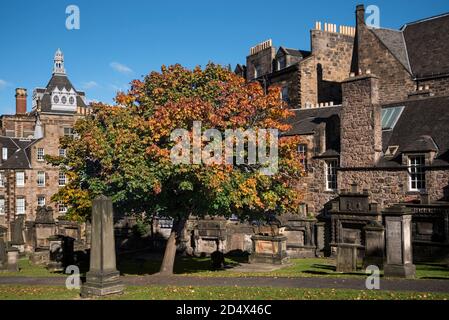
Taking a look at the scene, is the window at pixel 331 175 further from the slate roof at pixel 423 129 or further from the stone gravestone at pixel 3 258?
the stone gravestone at pixel 3 258

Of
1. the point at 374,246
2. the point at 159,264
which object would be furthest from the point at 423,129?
the point at 159,264

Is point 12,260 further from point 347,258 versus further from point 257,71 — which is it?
point 257,71

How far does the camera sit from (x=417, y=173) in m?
28.8

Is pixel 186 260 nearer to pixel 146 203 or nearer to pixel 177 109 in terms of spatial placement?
pixel 146 203

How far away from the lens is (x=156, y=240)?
3775 cm

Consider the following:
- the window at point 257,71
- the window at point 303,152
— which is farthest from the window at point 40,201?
the window at point 303,152

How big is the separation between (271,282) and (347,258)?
14.9 ft

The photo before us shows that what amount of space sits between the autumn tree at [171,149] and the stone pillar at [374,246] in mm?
3921

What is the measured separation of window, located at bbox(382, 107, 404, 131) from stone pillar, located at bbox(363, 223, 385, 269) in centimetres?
1156

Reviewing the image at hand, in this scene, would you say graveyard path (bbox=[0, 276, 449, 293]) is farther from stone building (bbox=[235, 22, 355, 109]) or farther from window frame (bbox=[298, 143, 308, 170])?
stone building (bbox=[235, 22, 355, 109])

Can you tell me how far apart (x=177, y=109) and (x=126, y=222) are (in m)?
21.7

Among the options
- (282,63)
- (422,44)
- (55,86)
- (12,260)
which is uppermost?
(55,86)

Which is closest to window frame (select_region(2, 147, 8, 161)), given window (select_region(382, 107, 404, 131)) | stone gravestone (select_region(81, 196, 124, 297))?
window (select_region(382, 107, 404, 131))
